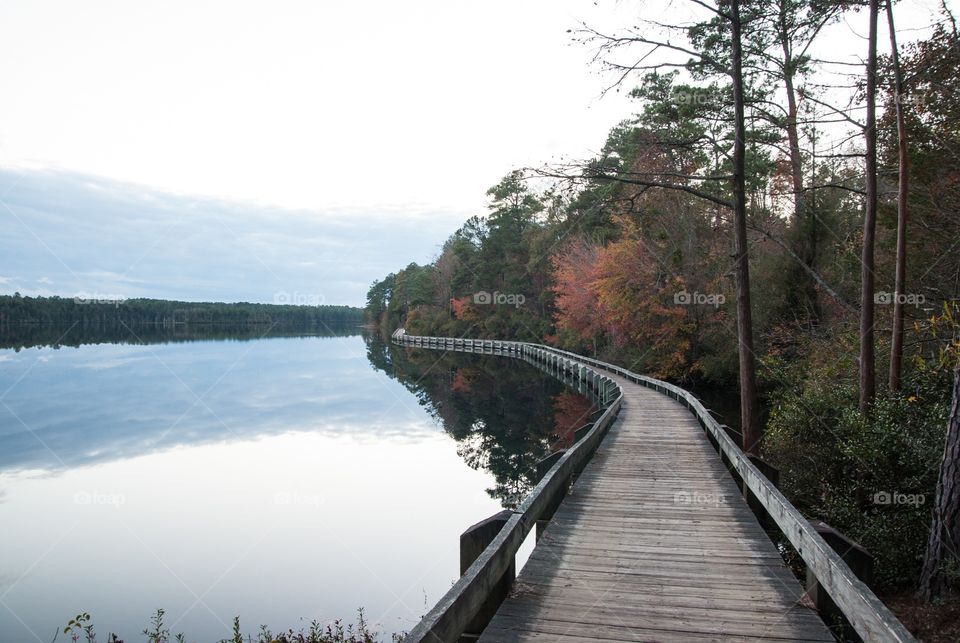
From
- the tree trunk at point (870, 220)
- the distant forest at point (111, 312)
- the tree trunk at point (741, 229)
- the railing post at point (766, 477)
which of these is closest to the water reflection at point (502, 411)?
the tree trunk at point (741, 229)

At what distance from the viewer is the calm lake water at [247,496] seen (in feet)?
28.8

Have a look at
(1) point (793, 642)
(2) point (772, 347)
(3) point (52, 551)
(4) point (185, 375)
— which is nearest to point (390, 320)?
(4) point (185, 375)

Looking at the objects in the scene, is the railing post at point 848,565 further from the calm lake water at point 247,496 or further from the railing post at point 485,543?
the calm lake water at point 247,496

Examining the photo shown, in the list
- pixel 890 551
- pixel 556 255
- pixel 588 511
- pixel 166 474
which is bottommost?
pixel 166 474

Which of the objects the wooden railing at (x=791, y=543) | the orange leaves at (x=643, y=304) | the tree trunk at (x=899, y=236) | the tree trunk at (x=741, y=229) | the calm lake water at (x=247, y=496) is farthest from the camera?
the orange leaves at (x=643, y=304)

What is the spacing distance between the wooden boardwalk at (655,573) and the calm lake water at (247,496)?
124 inches

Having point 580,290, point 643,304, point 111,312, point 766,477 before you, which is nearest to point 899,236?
point 766,477

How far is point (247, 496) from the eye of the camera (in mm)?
14547

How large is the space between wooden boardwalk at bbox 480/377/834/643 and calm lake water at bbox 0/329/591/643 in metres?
3.15

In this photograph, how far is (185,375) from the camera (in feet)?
135

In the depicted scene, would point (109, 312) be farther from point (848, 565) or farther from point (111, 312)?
point (848, 565)

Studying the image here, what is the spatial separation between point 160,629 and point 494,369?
3464 cm

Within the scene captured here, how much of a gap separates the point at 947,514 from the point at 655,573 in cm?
303

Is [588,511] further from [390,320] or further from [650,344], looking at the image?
[390,320]
